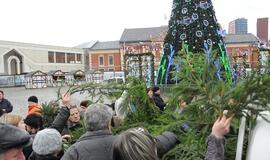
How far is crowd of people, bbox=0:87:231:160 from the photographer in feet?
6.88

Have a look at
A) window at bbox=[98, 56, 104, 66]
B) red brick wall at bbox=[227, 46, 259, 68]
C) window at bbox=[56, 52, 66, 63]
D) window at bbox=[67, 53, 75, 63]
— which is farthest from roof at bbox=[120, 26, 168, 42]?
red brick wall at bbox=[227, 46, 259, 68]

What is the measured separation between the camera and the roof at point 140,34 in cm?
7694

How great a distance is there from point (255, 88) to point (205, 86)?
30 centimetres

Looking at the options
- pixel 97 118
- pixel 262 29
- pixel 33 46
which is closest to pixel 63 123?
pixel 97 118

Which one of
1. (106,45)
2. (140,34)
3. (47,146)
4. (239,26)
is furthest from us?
(239,26)

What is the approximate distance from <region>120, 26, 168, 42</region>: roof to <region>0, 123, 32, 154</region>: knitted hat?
2928 inches

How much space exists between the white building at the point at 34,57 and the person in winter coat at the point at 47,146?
2223 inches

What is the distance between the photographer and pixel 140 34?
257 ft

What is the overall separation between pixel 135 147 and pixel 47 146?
1.23 m

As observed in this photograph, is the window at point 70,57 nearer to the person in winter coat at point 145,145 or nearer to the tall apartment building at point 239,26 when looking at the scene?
the tall apartment building at point 239,26

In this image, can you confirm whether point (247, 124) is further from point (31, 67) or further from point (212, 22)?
point (31, 67)

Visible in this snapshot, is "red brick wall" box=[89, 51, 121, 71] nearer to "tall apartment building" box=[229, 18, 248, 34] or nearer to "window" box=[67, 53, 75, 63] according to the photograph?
"window" box=[67, 53, 75, 63]

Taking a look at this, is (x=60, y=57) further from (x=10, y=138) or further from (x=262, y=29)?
(x=10, y=138)

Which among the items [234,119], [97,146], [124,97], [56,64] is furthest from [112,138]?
[56,64]
